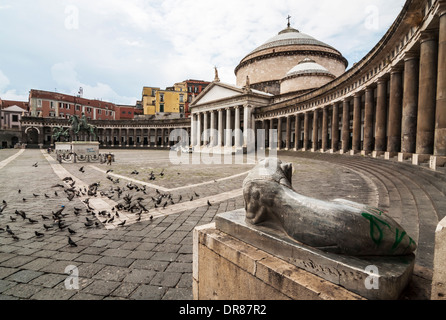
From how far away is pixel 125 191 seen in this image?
28.2 feet

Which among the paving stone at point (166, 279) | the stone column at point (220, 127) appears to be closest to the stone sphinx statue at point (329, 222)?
the paving stone at point (166, 279)

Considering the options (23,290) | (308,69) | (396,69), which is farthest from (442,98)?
(308,69)

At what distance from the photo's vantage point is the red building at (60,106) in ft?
177

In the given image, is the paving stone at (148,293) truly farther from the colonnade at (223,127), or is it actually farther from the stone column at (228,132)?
the stone column at (228,132)

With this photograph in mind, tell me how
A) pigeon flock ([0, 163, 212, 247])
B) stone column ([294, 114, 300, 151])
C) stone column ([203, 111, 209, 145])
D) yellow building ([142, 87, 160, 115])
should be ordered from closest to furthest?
pigeon flock ([0, 163, 212, 247])
stone column ([294, 114, 300, 151])
stone column ([203, 111, 209, 145])
yellow building ([142, 87, 160, 115])

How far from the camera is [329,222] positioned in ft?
6.08

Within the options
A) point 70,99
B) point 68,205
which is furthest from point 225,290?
point 70,99

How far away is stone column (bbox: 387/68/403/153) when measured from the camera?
37.4 ft

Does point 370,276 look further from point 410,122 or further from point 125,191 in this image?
point 410,122

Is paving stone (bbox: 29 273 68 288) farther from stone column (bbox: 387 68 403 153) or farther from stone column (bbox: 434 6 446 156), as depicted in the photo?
stone column (bbox: 387 68 403 153)

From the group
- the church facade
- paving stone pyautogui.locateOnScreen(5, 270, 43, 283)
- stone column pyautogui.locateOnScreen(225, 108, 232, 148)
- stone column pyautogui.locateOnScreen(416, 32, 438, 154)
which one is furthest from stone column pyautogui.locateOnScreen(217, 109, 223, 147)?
paving stone pyautogui.locateOnScreen(5, 270, 43, 283)

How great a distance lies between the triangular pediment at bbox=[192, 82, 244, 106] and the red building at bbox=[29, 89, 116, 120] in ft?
97.5

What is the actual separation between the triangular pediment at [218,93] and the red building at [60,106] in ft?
97.5

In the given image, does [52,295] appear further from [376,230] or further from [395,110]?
[395,110]
